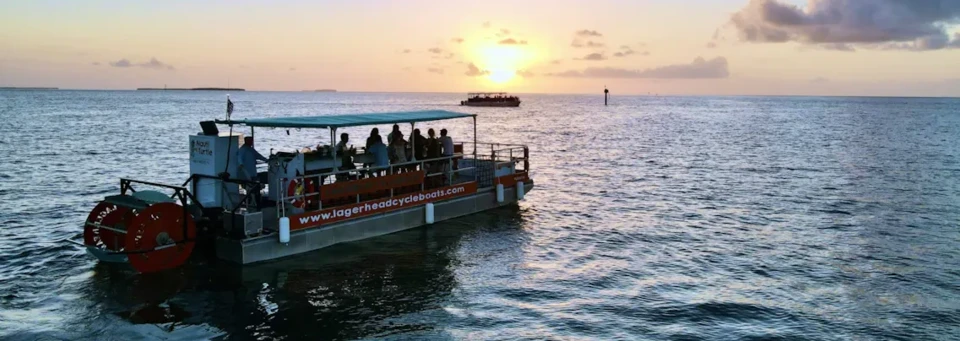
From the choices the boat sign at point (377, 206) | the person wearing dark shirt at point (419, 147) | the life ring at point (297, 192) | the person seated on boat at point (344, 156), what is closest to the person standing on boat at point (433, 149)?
the person wearing dark shirt at point (419, 147)

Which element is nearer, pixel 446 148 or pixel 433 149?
pixel 433 149

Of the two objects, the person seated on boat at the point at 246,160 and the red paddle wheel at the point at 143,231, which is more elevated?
the person seated on boat at the point at 246,160

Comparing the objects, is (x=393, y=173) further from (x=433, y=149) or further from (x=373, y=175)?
(x=433, y=149)

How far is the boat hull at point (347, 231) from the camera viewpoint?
49.4ft

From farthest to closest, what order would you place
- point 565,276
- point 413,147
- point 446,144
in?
point 446,144 < point 413,147 < point 565,276

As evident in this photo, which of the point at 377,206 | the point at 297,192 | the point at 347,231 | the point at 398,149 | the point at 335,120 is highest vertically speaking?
the point at 335,120

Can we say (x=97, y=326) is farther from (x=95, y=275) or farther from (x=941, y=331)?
(x=941, y=331)

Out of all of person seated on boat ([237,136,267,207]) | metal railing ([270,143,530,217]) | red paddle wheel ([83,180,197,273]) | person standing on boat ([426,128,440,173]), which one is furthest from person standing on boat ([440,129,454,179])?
red paddle wheel ([83,180,197,273])

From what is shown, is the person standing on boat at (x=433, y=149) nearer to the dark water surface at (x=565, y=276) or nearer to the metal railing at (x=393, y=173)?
the metal railing at (x=393, y=173)

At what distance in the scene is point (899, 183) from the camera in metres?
31.8

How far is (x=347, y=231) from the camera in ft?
56.4

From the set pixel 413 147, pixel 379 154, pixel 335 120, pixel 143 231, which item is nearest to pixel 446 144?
pixel 413 147

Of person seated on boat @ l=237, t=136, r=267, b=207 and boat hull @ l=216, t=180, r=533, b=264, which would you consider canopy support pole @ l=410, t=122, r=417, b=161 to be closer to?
boat hull @ l=216, t=180, r=533, b=264

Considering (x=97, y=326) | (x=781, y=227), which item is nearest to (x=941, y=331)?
(x=781, y=227)
